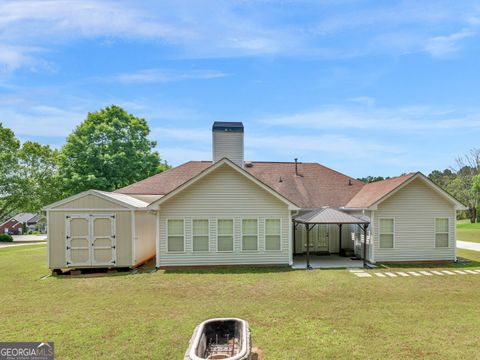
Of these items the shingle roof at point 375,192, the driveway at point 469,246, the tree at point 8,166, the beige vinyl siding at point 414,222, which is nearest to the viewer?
the shingle roof at point 375,192

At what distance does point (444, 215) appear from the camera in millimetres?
14695

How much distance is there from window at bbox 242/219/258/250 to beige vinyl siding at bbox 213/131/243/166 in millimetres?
5173

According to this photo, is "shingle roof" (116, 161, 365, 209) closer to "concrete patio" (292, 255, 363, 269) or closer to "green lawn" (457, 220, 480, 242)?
"concrete patio" (292, 255, 363, 269)

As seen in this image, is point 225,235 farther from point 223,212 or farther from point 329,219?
point 329,219

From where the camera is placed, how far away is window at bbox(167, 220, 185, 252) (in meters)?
13.7

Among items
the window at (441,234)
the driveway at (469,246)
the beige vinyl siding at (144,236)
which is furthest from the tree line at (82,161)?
the driveway at (469,246)

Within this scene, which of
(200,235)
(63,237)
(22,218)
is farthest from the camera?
(22,218)

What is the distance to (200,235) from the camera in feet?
45.2

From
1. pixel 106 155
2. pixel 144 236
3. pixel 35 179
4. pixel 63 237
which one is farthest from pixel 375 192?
pixel 35 179

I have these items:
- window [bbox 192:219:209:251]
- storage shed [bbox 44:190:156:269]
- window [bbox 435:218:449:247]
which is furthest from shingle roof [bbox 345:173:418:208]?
storage shed [bbox 44:190:156:269]

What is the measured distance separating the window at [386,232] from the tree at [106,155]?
23.2m

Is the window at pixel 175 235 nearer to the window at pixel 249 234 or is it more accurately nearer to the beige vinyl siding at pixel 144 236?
the beige vinyl siding at pixel 144 236

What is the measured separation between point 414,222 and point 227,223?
929 cm

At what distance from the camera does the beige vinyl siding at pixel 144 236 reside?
13453 mm
